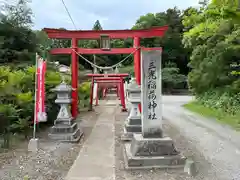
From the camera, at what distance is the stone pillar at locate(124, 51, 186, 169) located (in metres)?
5.37

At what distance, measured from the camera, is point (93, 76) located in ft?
48.8

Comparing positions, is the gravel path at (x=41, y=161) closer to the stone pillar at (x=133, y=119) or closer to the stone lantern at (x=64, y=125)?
the stone lantern at (x=64, y=125)

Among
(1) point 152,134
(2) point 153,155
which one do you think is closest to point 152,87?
(1) point 152,134

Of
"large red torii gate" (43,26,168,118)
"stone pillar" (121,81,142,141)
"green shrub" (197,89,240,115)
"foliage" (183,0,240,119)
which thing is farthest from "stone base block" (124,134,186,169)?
"green shrub" (197,89,240,115)

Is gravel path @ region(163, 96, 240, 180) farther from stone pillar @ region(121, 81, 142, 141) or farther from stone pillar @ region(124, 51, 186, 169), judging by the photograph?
stone pillar @ region(121, 81, 142, 141)

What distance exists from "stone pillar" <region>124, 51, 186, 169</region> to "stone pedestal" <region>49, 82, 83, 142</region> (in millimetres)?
2265

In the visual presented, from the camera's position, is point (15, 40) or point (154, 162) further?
point (15, 40)

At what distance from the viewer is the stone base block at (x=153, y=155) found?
5320 millimetres

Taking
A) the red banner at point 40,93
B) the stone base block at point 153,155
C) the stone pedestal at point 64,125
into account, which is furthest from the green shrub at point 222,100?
the red banner at point 40,93

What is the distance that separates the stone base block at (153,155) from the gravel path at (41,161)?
4.47 ft

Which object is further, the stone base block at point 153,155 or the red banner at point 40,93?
the red banner at point 40,93

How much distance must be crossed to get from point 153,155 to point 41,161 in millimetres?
2374

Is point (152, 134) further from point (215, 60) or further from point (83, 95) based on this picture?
point (83, 95)

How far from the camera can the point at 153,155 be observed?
5.48 meters
